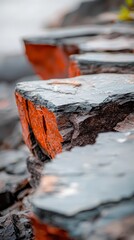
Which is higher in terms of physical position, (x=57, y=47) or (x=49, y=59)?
(x=57, y=47)

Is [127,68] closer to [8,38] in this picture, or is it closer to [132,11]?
[132,11]

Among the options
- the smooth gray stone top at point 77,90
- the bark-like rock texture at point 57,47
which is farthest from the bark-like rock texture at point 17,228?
the bark-like rock texture at point 57,47

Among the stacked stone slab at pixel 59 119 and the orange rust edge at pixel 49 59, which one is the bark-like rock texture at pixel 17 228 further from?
the orange rust edge at pixel 49 59

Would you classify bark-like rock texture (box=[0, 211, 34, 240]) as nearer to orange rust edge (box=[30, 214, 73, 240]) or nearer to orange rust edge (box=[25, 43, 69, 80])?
orange rust edge (box=[30, 214, 73, 240])

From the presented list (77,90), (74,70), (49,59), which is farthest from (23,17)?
(77,90)

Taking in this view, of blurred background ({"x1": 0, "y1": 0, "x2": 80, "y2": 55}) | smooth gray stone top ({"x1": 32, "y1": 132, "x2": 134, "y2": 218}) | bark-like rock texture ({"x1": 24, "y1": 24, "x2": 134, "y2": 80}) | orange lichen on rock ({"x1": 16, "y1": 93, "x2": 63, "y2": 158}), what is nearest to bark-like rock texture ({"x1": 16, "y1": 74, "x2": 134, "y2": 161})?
orange lichen on rock ({"x1": 16, "y1": 93, "x2": 63, "y2": 158})

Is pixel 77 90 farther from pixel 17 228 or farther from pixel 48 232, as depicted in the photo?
pixel 48 232
